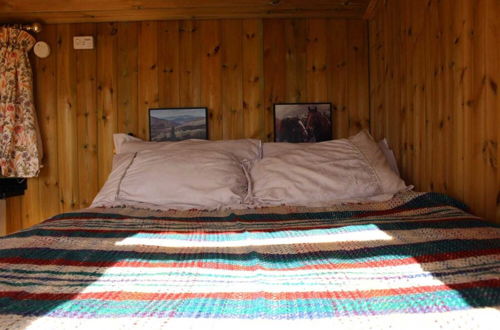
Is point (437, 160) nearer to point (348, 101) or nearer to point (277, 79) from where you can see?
point (348, 101)

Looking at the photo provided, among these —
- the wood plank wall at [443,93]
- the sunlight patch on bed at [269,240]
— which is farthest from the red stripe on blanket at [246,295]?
the wood plank wall at [443,93]

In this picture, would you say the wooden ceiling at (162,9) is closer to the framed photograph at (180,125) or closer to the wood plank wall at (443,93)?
the wood plank wall at (443,93)

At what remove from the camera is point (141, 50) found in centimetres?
258

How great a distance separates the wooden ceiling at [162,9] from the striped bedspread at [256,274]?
1.55 meters

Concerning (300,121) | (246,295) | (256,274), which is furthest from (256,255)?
(300,121)

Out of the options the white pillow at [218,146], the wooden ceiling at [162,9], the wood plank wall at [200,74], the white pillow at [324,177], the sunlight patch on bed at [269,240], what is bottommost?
the sunlight patch on bed at [269,240]

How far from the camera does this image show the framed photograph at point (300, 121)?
2564 millimetres

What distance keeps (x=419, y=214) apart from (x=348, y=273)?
722mm

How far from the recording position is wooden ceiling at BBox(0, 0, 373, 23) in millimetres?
2307

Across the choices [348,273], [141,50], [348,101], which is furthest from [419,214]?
[141,50]

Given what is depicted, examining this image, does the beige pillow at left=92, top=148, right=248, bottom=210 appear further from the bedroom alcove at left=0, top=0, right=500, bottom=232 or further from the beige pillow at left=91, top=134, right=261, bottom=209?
the bedroom alcove at left=0, top=0, right=500, bottom=232

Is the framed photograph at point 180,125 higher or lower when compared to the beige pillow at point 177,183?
higher

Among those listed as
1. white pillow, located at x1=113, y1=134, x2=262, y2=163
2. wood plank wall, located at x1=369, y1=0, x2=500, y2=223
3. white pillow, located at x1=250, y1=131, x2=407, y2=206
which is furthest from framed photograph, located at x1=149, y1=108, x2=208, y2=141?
wood plank wall, located at x1=369, y1=0, x2=500, y2=223

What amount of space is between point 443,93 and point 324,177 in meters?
0.65
